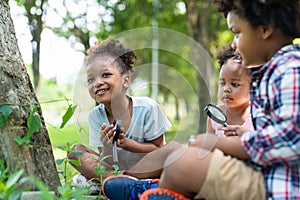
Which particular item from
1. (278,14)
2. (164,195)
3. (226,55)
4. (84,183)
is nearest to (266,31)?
(278,14)

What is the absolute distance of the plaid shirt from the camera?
184 cm

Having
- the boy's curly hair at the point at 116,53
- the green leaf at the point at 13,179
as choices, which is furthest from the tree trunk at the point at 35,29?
the green leaf at the point at 13,179

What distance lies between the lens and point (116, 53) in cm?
335

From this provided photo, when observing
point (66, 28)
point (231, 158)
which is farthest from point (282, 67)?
point (66, 28)

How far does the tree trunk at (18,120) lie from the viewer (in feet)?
7.82

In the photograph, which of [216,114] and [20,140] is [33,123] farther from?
[216,114]

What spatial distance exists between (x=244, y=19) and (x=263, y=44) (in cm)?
12

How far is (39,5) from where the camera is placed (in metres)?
12.8

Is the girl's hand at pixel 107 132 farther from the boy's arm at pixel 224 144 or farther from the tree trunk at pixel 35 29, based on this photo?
the tree trunk at pixel 35 29

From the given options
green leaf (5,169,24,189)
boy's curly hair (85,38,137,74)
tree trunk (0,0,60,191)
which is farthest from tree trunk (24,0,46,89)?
green leaf (5,169,24,189)

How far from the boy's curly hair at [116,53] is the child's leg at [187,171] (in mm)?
1423

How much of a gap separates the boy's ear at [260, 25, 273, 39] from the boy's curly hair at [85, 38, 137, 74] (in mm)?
1384

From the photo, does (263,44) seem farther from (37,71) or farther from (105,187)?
(37,71)

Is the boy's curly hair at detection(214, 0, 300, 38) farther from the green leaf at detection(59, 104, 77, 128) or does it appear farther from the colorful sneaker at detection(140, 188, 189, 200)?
the green leaf at detection(59, 104, 77, 128)
